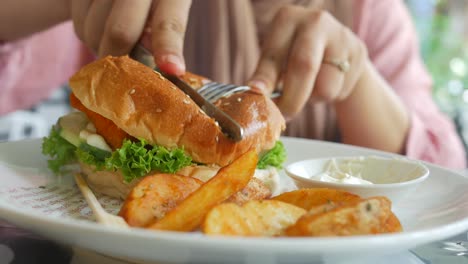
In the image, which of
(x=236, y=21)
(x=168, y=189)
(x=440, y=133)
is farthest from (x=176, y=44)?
(x=440, y=133)

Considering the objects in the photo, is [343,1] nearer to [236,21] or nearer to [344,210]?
[236,21]

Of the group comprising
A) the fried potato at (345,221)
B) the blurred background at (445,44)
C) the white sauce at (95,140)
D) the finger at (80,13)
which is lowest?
the blurred background at (445,44)

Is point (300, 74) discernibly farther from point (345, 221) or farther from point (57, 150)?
point (345, 221)

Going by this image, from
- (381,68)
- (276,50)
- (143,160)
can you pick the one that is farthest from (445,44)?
(143,160)

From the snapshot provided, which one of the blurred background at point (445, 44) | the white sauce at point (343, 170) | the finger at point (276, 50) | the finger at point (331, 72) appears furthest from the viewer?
the blurred background at point (445, 44)

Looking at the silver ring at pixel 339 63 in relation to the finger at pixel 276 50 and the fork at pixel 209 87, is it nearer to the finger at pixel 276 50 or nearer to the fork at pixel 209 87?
the finger at pixel 276 50

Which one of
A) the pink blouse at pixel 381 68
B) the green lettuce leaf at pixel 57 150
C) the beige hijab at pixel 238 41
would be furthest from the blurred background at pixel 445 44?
the green lettuce leaf at pixel 57 150
